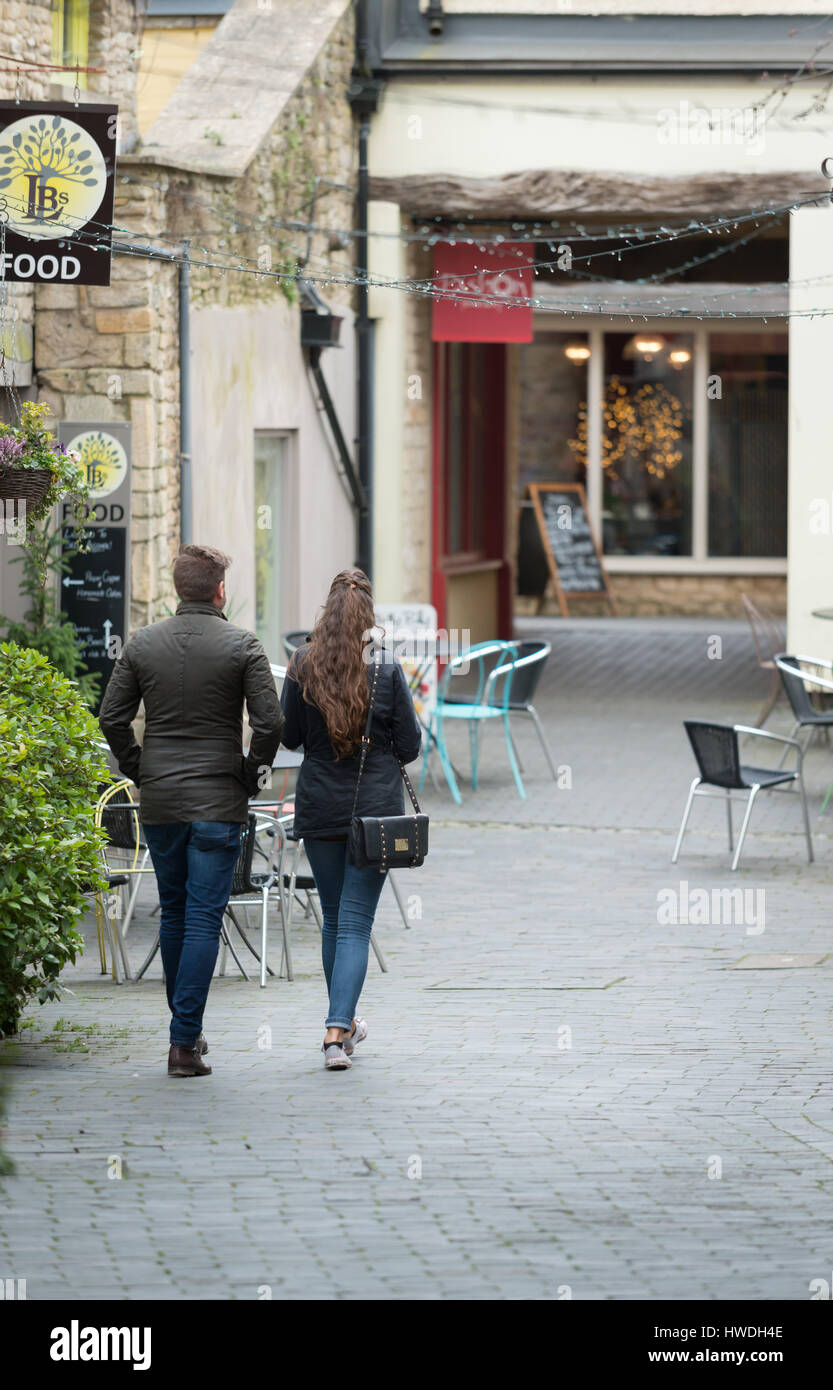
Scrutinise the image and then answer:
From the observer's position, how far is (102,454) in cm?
1071

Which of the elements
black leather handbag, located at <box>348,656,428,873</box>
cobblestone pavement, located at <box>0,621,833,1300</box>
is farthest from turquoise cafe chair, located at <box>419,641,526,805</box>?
black leather handbag, located at <box>348,656,428,873</box>

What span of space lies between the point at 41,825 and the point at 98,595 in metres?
4.29

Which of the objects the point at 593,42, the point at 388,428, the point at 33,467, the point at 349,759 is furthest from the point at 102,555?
the point at 593,42

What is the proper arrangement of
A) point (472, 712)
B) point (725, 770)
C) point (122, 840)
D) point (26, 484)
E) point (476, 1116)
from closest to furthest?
point (476, 1116), point (122, 840), point (26, 484), point (725, 770), point (472, 712)

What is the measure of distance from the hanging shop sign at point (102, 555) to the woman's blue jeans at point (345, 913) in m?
4.33

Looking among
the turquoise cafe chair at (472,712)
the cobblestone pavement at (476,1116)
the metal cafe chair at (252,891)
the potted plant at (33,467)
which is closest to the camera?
the cobblestone pavement at (476,1116)

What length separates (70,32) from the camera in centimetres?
1241

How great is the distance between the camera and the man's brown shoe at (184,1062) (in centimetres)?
632

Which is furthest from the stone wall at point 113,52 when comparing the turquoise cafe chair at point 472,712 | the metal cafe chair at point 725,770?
the metal cafe chair at point 725,770

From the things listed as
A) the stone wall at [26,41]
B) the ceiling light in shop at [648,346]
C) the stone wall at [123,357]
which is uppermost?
the stone wall at [26,41]

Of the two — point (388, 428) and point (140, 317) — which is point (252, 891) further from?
point (388, 428)

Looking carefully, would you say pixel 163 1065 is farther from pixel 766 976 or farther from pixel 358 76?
pixel 358 76

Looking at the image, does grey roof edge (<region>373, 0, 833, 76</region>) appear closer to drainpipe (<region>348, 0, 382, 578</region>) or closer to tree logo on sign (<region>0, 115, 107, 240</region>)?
drainpipe (<region>348, 0, 382, 578</region>)

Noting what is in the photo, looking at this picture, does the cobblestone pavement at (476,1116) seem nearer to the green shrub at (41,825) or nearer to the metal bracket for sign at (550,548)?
the green shrub at (41,825)
